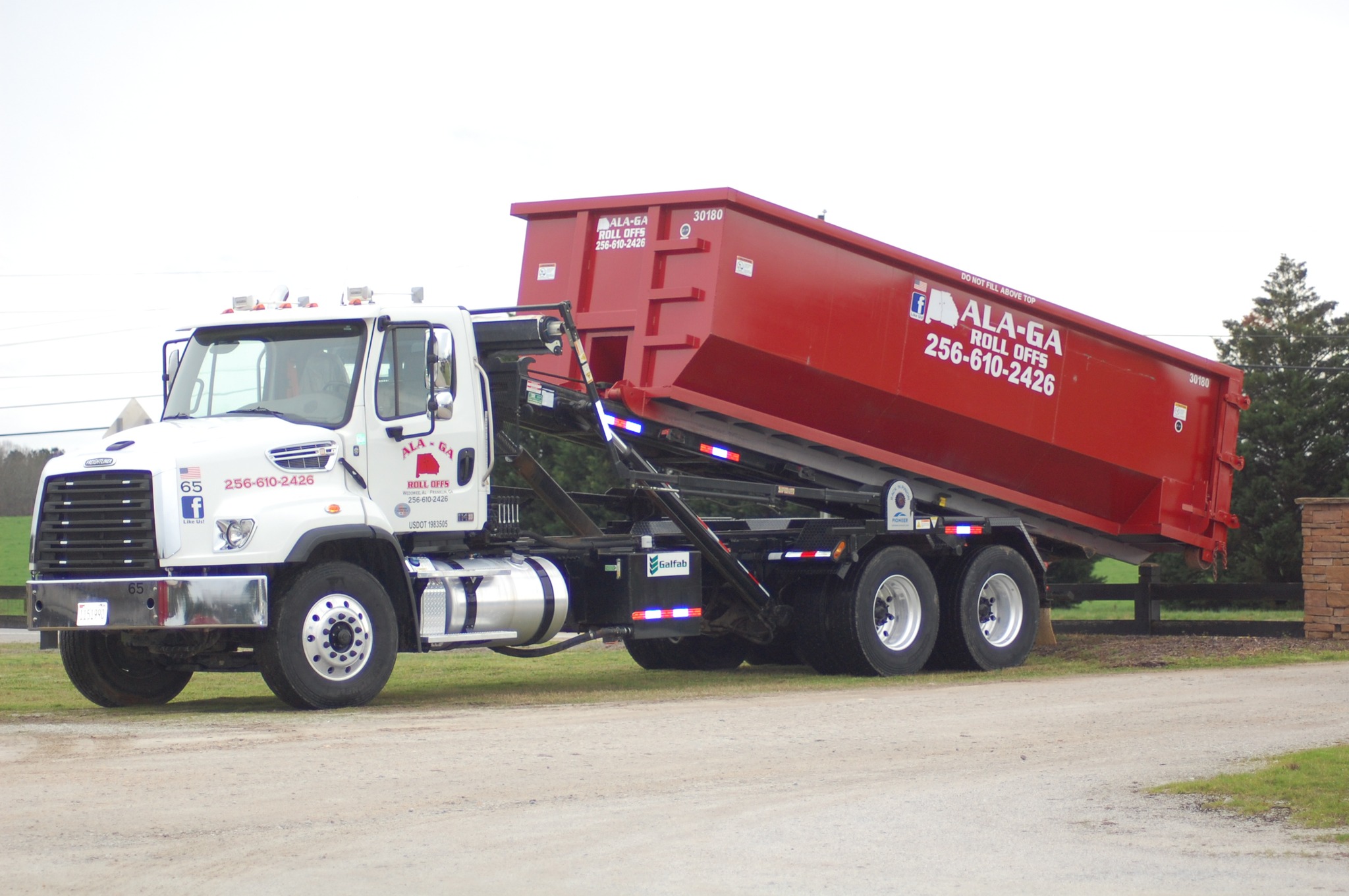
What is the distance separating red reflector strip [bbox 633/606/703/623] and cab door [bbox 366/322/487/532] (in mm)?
1883

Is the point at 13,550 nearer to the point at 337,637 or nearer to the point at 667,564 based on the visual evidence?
the point at 667,564

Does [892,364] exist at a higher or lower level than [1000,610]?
higher

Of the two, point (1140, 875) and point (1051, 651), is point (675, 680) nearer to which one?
point (1051, 651)

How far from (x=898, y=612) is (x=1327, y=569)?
602cm

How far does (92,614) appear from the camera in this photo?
34.0 ft

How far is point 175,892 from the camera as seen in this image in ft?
17.7

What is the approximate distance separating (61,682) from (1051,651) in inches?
391

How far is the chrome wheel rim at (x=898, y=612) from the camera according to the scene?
47.8 ft

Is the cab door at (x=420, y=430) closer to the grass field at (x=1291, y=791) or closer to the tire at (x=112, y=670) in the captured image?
the tire at (x=112, y=670)

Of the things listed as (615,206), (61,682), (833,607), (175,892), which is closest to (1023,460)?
(833,607)

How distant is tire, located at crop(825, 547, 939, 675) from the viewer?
14141 millimetres

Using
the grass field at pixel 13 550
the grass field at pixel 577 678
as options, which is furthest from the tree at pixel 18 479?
the grass field at pixel 577 678

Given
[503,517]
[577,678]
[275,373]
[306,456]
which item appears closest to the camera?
[306,456]

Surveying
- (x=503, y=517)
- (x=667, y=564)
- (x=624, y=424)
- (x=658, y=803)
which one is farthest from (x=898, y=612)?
(x=658, y=803)
